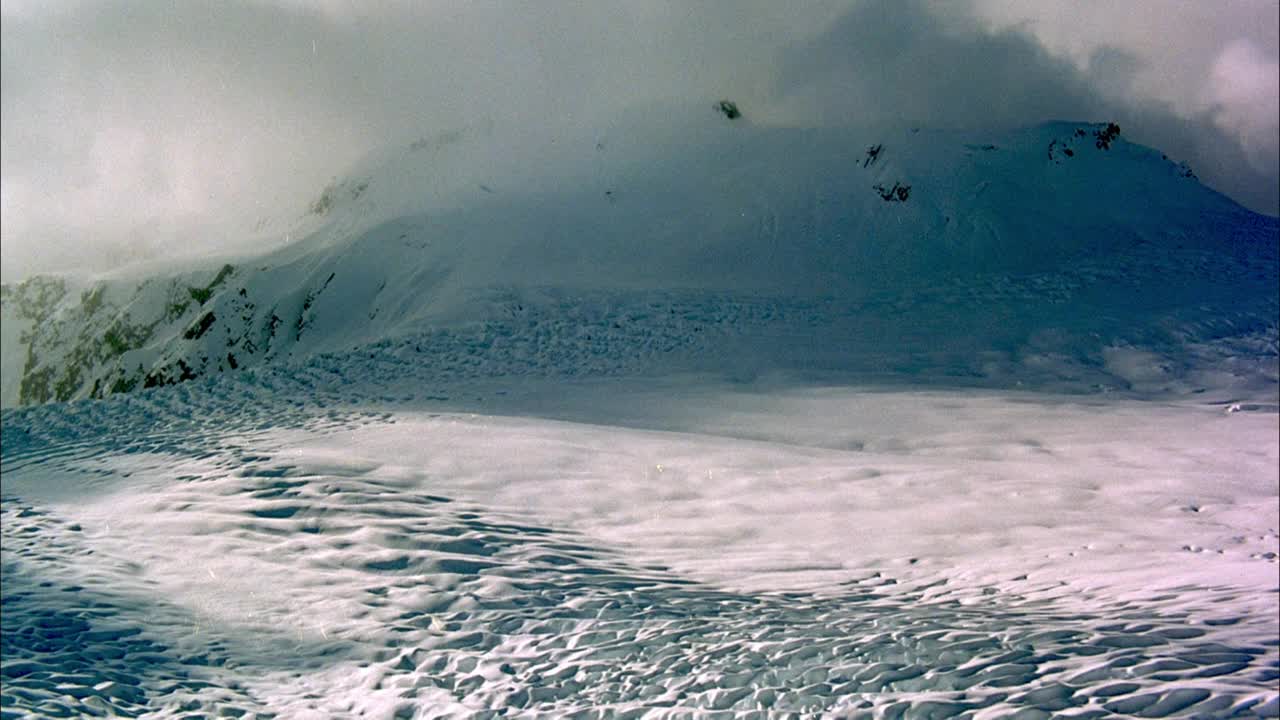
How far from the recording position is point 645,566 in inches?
251

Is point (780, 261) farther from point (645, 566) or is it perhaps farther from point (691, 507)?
point (645, 566)

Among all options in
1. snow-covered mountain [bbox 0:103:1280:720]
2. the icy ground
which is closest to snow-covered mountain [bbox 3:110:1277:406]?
snow-covered mountain [bbox 0:103:1280:720]

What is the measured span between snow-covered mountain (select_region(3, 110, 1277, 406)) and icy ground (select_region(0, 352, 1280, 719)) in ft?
17.1

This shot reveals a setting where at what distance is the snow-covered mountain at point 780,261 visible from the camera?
17547mm

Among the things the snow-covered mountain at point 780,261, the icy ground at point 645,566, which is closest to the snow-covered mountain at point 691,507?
the icy ground at point 645,566

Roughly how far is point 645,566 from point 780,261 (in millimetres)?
22506

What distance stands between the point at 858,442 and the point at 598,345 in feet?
27.7

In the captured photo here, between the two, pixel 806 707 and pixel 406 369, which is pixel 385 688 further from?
pixel 406 369

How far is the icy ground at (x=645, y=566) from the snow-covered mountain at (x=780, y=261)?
17.1 feet

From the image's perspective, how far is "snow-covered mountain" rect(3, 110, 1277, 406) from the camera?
17.5 m

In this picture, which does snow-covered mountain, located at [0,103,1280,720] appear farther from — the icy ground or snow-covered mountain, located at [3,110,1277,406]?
snow-covered mountain, located at [3,110,1277,406]

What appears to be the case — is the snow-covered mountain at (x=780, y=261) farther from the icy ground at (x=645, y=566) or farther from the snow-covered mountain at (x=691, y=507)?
the icy ground at (x=645, y=566)

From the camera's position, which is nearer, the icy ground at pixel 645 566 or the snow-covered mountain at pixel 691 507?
the icy ground at pixel 645 566

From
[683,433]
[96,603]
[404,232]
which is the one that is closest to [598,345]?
[683,433]
